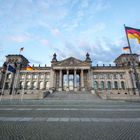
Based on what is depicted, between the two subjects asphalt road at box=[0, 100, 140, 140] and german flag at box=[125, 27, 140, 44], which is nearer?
asphalt road at box=[0, 100, 140, 140]

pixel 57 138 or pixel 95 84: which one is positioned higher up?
→ pixel 95 84

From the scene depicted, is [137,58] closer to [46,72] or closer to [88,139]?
[46,72]

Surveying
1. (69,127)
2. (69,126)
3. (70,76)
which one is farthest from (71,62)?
(69,127)

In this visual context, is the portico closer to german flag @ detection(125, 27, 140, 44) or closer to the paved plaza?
german flag @ detection(125, 27, 140, 44)

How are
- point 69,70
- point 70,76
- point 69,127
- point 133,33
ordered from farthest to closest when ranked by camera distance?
point 70,76 → point 69,70 → point 133,33 → point 69,127

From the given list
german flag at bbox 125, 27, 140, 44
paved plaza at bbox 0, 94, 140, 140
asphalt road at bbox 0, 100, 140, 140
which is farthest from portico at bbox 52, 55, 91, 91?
asphalt road at bbox 0, 100, 140, 140

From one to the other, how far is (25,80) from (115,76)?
47.5 meters

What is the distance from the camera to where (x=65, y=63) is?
57.2 m

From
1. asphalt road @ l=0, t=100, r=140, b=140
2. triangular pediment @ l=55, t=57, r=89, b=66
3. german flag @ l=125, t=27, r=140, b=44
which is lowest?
asphalt road @ l=0, t=100, r=140, b=140

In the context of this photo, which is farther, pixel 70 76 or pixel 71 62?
pixel 70 76

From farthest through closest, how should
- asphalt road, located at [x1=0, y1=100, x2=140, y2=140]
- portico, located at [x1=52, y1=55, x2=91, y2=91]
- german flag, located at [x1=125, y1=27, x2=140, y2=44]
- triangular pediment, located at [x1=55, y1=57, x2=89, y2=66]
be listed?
triangular pediment, located at [x1=55, y1=57, x2=89, y2=66]
portico, located at [x1=52, y1=55, x2=91, y2=91]
german flag, located at [x1=125, y1=27, x2=140, y2=44]
asphalt road, located at [x1=0, y1=100, x2=140, y2=140]

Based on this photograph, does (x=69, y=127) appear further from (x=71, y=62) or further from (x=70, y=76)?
(x=70, y=76)

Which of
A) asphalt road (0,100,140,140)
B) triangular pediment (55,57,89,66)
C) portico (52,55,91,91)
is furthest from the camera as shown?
triangular pediment (55,57,89,66)

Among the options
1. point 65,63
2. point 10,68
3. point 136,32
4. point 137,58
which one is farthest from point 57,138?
point 137,58
